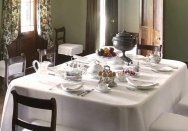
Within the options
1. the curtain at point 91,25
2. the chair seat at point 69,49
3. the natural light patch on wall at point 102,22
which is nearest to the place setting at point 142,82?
the chair seat at point 69,49

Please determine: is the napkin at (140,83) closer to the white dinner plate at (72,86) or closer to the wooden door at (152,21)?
the white dinner plate at (72,86)

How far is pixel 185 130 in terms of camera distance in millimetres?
2615

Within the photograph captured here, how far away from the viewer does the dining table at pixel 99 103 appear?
7.88 feet

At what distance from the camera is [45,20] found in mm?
6051

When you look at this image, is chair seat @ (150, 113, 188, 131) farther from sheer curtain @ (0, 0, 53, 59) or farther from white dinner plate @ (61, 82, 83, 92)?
sheer curtain @ (0, 0, 53, 59)

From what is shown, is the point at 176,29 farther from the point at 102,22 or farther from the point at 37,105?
the point at 37,105

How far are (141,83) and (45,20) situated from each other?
3.56 metres

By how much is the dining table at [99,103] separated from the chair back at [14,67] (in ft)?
1.24

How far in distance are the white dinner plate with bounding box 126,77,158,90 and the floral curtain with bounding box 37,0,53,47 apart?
337 cm

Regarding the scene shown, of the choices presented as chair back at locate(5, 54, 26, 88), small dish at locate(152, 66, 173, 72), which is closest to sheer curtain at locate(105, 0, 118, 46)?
chair back at locate(5, 54, 26, 88)

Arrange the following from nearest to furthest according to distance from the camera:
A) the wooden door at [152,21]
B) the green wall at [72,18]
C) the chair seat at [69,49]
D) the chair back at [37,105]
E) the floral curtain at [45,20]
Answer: the chair back at [37,105] < the wooden door at [152,21] < the floral curtain at [45,20] < the chair seat at [69,49] < the green wall at [72,18]

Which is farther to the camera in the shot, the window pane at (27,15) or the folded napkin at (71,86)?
the window pane at (27,15)

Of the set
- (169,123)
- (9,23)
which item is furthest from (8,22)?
(169,123)

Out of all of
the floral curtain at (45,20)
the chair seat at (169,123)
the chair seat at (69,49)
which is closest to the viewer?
the chair seat at (169,123)
